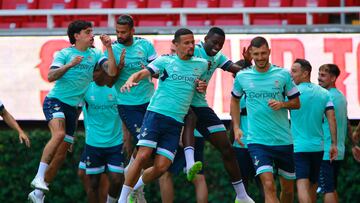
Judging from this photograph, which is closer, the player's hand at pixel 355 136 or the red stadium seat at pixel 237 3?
the player's hand at pixel 355 136

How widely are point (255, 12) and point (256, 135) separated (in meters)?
6.51

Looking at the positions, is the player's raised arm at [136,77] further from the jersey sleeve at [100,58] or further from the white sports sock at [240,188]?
the white sports sock at [240,188]

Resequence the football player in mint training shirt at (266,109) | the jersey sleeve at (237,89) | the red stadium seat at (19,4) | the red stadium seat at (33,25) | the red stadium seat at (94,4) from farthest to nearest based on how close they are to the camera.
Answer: the red stadium seat at (19,4), the red stadium seat at (94,4), the red stadium seat at (33,25), the jersey sleeve at (237,89), the football player in mint training shirt at (266,109)

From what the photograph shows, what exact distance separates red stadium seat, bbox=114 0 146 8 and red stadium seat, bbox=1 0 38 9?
67.4 inches

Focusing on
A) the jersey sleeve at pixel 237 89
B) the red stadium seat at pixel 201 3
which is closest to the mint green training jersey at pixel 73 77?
the jersey sleeve at pixel 237 89

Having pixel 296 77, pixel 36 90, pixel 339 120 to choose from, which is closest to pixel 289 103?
pixel 296 77

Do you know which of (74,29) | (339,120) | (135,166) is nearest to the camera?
(135,166)

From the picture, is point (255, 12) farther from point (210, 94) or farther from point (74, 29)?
point (74, 29)

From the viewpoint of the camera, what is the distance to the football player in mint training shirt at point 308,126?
694 inches

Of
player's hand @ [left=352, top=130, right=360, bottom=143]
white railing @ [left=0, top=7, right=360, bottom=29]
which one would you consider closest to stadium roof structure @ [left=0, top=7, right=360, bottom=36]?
white railing @ [left=0, top=7, right=360, bottom=29]

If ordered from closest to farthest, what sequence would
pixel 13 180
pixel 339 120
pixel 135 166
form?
pixel 135 166, pixel 339 120, pixel 13 180

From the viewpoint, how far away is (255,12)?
73.3 ft

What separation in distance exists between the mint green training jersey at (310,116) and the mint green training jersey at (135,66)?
213 centimetres

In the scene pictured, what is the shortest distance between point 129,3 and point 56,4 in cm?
153
